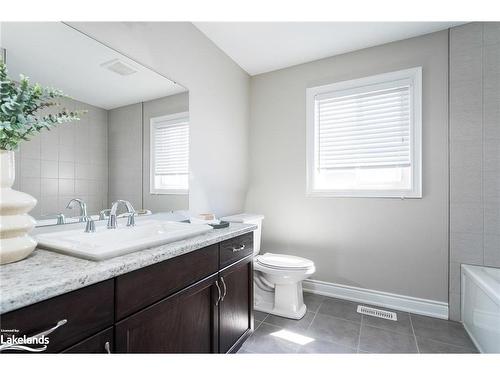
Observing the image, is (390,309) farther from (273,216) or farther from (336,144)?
(336,144)

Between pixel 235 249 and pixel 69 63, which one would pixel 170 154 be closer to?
pixel 69 63

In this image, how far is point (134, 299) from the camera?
0.82 m

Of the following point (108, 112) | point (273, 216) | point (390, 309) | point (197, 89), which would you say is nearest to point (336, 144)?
point (273, 216)

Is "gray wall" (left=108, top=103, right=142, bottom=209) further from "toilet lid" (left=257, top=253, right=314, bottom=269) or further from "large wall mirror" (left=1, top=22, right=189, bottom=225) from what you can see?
"toilet lid" (left=257, top=253, right=314, bottom=269)

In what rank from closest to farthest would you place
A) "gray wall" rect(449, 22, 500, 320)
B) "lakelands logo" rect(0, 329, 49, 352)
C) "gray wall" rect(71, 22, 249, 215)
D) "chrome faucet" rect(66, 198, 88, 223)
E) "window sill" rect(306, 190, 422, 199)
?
1. "lakelands logo" rect(0, 329, 49, 352)
2. "chrome faucet" rect(66, 198, 88, 223)
3. "gray wall" rect(71, 22, 249, 215)
4. "gray wall" rect(449, 22, 500, 320)
5. "window sill" rect(306, 190, 422, 199)

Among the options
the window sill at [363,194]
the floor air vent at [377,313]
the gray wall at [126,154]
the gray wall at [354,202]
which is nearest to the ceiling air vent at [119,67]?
the gray wall at [126,154]

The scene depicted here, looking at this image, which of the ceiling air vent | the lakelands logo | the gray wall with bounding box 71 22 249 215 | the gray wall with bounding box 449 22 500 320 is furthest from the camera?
the gray wall with bounding box 449 22 500 320

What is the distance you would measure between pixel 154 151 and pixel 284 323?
→ 1.66 m

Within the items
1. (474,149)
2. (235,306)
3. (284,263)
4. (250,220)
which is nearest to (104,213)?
(235,306)

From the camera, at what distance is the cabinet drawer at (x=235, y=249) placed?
51.3 inches

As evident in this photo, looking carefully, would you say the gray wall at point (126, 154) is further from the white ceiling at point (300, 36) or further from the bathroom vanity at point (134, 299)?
the white ceiling at point (300, 36)

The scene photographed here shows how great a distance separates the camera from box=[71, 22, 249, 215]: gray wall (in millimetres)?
1468

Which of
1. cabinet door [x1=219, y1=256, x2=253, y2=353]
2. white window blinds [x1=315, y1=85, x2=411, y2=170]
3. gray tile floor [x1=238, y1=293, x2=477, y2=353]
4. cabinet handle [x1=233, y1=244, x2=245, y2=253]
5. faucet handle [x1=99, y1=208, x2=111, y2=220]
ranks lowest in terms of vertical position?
gray tile floor [x1=238, y1=293, x2=477, y2=353]

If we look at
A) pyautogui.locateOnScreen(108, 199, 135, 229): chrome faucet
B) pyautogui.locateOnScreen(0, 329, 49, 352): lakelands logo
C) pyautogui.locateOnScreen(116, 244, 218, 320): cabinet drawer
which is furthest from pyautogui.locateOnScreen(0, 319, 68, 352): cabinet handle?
pyautogui.locateOnScreen(108, 199, 135, 229): chrome faucet
